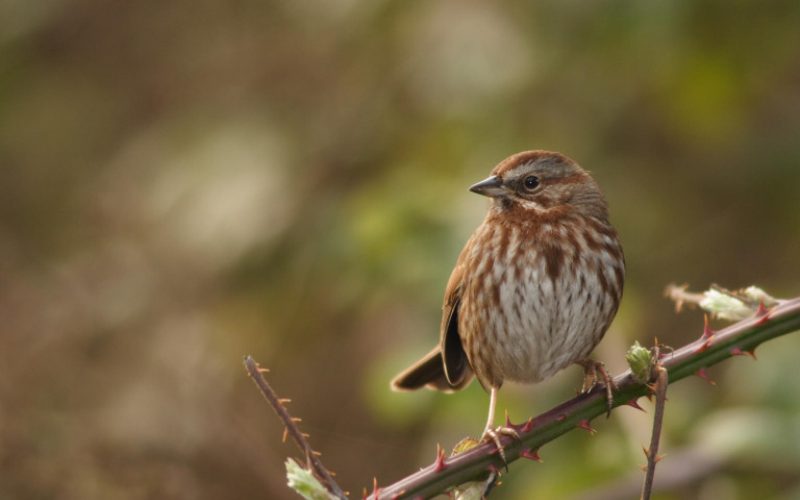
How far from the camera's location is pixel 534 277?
4156mm

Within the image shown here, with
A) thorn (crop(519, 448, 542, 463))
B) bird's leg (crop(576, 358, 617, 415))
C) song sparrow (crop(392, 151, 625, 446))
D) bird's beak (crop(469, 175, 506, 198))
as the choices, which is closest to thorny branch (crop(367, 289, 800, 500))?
thorn (crop(519, 448, 542, 463))

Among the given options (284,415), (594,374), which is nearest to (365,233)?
(594,374)

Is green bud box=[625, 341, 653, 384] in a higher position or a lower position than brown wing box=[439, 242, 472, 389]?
lower

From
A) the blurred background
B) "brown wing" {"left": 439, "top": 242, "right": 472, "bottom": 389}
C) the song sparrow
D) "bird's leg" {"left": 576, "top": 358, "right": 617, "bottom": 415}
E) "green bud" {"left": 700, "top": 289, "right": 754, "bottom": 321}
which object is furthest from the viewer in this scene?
the blurred background

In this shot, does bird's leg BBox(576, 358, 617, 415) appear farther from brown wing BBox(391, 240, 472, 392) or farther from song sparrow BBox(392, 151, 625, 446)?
brown wing BBox(391, 240, 472, 392)

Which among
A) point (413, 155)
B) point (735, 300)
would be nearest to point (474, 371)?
point (735, 300)

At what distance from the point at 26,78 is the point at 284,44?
1.72m

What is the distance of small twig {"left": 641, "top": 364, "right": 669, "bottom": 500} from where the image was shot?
2545 mm

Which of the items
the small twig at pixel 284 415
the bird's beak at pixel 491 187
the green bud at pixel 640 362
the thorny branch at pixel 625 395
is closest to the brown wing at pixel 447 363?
the bird's beak at pixel 491 187

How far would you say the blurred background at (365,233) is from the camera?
4910mm

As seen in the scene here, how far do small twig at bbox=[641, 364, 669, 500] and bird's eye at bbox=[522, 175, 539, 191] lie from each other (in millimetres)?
1572

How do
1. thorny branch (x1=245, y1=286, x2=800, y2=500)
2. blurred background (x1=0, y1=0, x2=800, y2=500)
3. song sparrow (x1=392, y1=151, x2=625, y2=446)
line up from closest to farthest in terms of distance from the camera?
thorny branch (x1=245, y1=286, x2=800, y2=500), song sparrow (x1=392, y1=151, x2=625, y2=446), blurred background (x1=0, y1=0, x2=800, y2=500)

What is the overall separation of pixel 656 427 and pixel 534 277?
1.59 metres

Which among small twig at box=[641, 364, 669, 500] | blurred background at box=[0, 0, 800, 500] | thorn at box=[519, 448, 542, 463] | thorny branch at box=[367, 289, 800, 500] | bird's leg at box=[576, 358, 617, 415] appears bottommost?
small twig at box=[641, 364, 669, 500]
